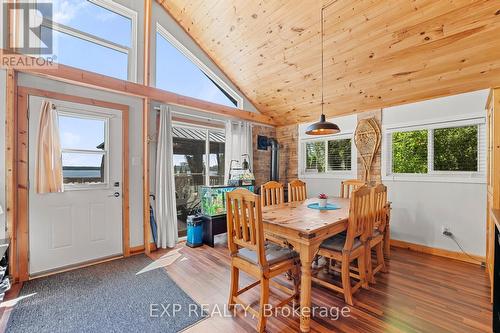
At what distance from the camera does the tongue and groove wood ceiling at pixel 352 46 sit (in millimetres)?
2389

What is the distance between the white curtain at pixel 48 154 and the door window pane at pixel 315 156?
4232 millimetres

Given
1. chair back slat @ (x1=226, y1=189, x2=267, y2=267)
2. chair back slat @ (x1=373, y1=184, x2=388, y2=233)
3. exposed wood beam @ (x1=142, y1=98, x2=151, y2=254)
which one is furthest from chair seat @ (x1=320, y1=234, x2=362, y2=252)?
exposed wood beam @ (x1=142, y1=98, x2=151, y2=254)

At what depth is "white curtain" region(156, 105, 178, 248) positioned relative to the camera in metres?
3.53

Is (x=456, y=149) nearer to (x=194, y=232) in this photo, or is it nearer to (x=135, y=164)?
(x=194, y=232)

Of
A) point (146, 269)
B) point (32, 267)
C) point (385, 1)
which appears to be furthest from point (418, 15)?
point (32, 267)

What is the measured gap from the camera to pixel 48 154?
105 inches

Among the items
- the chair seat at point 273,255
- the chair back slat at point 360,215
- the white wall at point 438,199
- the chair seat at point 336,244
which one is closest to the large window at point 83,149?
the chair seat at point 273,255

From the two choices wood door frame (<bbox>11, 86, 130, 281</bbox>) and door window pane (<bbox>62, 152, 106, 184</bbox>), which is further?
door window pane (<bbox>62, 152, 106, 184</bbox>)

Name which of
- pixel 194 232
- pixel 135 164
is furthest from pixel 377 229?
pixel 135 164

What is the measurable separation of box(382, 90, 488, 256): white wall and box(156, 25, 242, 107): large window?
9.90 ft

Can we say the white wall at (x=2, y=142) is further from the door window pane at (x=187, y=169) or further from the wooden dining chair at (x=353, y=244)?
the wooden dining chair at (x=353, y=244)

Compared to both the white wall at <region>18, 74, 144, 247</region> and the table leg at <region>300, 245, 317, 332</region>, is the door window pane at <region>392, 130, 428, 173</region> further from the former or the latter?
the white wall at <region>18, 74, 144, 247</region>

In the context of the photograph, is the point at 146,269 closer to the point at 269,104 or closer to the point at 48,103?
the point at 48,103

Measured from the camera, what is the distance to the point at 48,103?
2.67 metres
